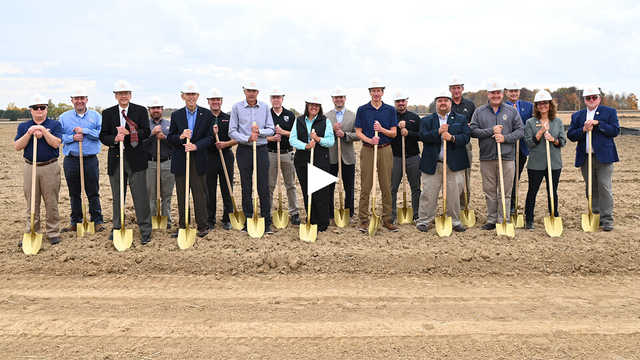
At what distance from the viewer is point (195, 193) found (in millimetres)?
8188

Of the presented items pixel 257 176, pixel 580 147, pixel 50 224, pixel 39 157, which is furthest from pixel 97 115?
pixel 580 147

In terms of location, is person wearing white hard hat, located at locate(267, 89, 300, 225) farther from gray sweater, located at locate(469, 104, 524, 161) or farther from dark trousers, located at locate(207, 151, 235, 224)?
gray sweater, located at locate(469, 104, 524, 161)

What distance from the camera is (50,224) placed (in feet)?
26.6

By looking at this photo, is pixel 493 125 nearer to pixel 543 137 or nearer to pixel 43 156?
pixel 543 137

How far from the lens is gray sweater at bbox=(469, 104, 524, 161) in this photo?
322 inches

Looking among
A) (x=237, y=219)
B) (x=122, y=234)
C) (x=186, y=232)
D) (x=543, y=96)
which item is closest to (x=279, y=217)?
(x=237, y=219)

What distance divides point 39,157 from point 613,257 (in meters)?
8.98

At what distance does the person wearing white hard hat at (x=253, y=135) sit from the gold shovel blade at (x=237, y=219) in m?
0.58

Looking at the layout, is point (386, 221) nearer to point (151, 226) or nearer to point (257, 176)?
point (257, 176)

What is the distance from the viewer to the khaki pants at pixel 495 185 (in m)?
8.41

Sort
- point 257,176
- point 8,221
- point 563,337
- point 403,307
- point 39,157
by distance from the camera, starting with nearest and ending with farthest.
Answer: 1. point 563,337
2. point 403,307
3. point 39,157
4. point 257,176
5. point 8,221

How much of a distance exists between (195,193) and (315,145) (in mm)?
2169

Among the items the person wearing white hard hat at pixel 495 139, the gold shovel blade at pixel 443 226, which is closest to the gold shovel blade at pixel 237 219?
the gold shovel blade at pixel 443 226
